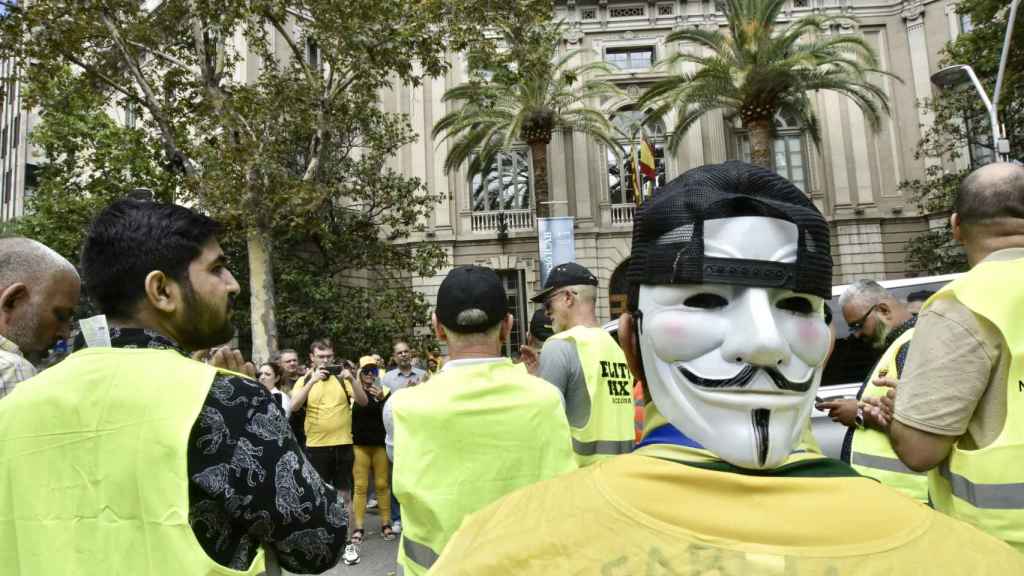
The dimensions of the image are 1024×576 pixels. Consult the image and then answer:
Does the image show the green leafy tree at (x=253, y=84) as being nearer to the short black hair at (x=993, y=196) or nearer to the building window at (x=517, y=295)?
the building window at (x=517, y=295)

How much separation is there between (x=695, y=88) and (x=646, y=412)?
805 inches

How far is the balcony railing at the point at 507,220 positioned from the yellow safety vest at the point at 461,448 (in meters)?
23.3

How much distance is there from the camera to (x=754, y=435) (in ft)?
3.94

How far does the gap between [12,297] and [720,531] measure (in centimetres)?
246

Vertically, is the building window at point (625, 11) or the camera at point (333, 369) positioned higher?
the building window at point (625, 11)

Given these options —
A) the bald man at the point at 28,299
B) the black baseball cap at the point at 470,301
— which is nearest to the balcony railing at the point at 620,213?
the black baseball cap at the point at 470,301

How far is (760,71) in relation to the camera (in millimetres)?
19734

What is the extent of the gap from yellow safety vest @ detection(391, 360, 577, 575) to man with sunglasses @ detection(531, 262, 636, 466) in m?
0.85

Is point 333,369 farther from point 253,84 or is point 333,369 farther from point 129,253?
point 253,84

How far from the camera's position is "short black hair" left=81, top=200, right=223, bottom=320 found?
1.91 m

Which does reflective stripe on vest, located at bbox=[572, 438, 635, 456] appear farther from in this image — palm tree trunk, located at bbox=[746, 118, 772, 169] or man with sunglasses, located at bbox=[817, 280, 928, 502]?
palm tree trunk, located at bbox=[746, 118, 772, 169]

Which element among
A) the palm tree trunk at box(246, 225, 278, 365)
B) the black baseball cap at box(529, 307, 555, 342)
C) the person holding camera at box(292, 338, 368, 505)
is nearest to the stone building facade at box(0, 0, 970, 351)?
the palm tree trunk at box(246, 225, 278, 365)

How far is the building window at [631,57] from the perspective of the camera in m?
27.2

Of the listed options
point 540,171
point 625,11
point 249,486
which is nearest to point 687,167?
point 540,171
